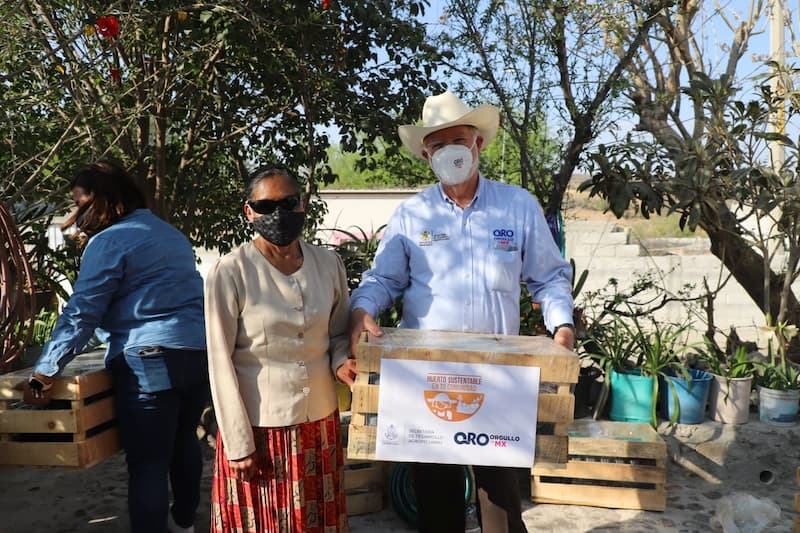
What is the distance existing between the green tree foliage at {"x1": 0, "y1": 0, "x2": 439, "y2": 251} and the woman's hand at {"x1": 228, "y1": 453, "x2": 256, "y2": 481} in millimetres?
2425

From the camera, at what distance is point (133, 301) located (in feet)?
9.11

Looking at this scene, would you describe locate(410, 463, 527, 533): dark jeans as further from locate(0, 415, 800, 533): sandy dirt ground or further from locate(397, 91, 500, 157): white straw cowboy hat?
locate(397, 91, 500, 157): white straw cowboy hat

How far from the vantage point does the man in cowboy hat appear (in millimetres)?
2492

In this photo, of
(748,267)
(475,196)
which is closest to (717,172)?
(748,267)

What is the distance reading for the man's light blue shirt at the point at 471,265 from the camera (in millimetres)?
2500

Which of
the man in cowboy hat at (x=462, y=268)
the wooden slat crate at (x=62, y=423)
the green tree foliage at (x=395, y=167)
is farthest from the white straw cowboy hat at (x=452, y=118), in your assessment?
the green tree foliage at (x=395, y=167)

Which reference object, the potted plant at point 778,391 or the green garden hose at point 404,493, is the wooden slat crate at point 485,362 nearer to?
the green garden hose at point 404,493

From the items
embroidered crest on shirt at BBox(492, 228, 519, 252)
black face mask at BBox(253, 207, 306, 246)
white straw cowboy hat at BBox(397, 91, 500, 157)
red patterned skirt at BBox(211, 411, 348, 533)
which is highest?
white straw cowboy hat at BBox(397, 91, 500, 157)

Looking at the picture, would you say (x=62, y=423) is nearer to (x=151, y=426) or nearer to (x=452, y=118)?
(x=151, y=426)

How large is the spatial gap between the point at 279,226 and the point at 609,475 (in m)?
2.45

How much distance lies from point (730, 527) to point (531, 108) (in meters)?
3.31

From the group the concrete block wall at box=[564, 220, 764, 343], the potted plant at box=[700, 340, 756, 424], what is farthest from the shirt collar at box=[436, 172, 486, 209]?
the concrete block wall at box=[564, 220, 764, 343]

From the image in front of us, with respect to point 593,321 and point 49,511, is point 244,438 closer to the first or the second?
point 49,511

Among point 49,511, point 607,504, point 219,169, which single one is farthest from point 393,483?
point 219,169
